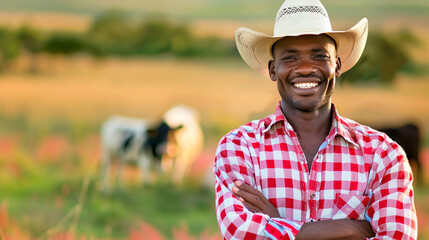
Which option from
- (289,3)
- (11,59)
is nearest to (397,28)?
(11,59)

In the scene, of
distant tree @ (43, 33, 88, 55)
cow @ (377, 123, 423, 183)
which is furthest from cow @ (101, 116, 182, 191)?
cow @ (377, 123, 423, 183)

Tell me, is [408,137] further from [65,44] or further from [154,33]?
[65,44]

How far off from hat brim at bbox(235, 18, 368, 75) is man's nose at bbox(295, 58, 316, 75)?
12 cm

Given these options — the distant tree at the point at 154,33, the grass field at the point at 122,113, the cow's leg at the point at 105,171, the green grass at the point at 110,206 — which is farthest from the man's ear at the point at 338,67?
the distant tree at the point at 154,33

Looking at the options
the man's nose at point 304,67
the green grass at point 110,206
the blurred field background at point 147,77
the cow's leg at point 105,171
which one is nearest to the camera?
the man's nose at point 304,67

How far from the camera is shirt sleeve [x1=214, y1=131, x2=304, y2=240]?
1806 millimetres

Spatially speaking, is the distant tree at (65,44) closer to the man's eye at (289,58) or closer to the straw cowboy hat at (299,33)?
the straw cowboy hat at (299,33)

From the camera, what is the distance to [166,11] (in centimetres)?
963

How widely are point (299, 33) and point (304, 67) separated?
0.10m

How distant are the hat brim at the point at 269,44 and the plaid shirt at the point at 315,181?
0.93 ft

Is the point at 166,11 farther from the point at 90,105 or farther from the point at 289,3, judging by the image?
the point at 289,3

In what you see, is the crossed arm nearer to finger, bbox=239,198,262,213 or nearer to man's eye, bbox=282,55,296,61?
finger, bbox=239,198,262,213

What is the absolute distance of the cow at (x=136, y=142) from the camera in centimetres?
781

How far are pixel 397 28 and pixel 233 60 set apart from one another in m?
2.52
